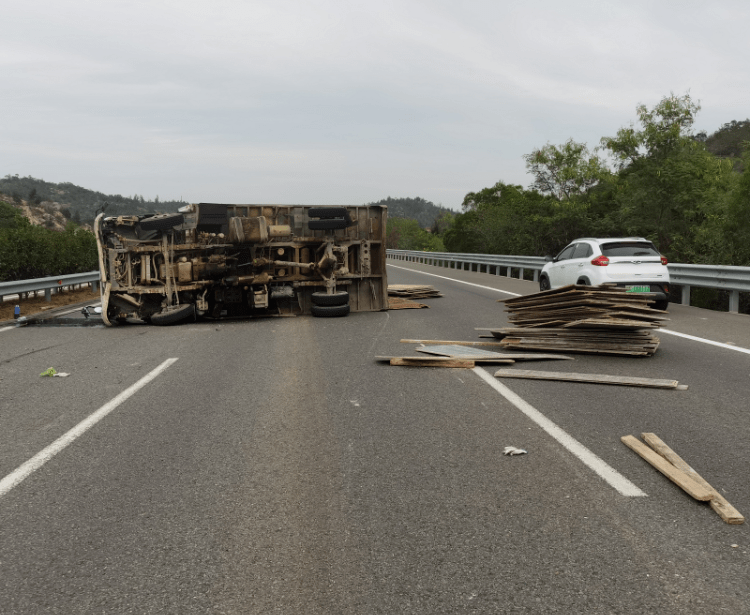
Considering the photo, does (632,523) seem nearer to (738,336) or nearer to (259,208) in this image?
(738,336)

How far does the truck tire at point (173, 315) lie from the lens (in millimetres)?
14195

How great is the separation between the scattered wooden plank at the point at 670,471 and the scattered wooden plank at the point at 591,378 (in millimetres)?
2380

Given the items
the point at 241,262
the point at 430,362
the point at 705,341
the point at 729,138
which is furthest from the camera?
the point at 729,138

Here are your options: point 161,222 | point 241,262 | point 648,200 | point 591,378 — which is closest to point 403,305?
point 241,262

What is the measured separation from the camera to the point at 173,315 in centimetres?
1418

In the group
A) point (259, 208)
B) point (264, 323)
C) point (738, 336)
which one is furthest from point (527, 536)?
point (259, 208)

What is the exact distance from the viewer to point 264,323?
14.7 metres

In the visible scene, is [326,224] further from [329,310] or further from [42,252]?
[42,252]

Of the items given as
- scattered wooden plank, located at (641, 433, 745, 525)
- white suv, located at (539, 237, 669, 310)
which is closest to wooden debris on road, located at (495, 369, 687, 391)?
scattered wooden plank, located at (641, 433, 745, 525)

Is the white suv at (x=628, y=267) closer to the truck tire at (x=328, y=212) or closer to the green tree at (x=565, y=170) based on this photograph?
the truck tire at (x=328, y=212)

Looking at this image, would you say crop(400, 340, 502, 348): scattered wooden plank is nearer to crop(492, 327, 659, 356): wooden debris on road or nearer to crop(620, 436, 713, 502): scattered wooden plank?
crop(492, 327, 659, 356): wooden debris on road

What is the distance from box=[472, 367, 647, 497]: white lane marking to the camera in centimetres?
455

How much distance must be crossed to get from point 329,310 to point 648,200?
37494mm

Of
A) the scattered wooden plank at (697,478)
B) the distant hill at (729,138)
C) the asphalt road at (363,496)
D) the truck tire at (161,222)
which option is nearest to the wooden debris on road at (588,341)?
the asphalt road at (363,496)
